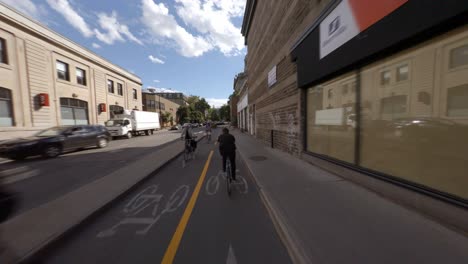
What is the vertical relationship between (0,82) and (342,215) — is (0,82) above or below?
above

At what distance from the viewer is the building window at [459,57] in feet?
9.64

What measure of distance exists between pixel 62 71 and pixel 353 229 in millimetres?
26932

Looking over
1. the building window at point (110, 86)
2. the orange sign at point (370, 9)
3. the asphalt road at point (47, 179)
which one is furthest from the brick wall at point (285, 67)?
the building window at point (110, 86)

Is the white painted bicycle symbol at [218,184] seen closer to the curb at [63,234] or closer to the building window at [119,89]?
the curb at [63,234]

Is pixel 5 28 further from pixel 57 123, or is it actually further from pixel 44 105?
pixel 57 123

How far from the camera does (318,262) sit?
221 centimetres

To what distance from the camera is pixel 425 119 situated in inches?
136

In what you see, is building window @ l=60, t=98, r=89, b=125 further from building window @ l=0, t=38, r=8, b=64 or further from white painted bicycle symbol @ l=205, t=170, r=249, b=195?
white painted bicycle symbol @ l=205, t=170, r=249, b=195

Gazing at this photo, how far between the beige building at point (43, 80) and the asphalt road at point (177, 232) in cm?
1696

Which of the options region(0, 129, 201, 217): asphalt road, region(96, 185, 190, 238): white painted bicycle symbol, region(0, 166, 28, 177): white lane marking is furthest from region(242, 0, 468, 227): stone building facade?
region(0, 166, 28, 177): white lane marking

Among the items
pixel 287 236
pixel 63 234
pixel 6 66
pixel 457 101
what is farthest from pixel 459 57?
pixel 6 66

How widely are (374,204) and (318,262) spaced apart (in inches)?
91.8

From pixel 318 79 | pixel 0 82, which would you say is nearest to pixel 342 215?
pixel 318 79

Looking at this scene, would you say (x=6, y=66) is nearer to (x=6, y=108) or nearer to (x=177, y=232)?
(x=6, y=108)
